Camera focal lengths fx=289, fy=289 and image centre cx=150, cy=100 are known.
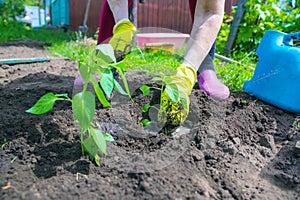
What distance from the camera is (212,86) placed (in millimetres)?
1698

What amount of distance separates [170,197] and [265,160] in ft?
1.76

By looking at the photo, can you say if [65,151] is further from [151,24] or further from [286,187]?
[151,24]

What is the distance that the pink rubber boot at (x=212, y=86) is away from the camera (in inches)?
64.5

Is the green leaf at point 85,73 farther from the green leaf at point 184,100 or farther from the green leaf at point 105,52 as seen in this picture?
the green leaf at point 184,100

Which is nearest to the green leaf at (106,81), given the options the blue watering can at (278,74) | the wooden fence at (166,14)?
the blue watering can at (278,74)

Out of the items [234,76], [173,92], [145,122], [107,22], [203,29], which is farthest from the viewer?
[234,76]

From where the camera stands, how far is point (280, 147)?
1.31 m

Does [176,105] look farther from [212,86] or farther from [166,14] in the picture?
[166,14]

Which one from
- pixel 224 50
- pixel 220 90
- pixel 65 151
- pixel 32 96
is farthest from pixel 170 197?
pixel 224 50

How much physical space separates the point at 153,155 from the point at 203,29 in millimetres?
727

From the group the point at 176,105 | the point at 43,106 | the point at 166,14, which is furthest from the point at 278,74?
the point at 166,14

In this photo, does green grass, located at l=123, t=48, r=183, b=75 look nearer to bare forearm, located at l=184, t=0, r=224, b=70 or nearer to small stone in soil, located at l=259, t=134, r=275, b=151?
bare forearm, located at l=184, t=0, r=224, b=70

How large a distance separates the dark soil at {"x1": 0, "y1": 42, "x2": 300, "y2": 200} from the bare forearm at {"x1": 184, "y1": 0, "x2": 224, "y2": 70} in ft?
0.77

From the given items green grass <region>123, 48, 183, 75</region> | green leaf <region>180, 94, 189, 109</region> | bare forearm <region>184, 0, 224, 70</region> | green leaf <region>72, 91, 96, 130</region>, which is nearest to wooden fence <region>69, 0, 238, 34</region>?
green grass <region>123, 48, 183, 75</region>
